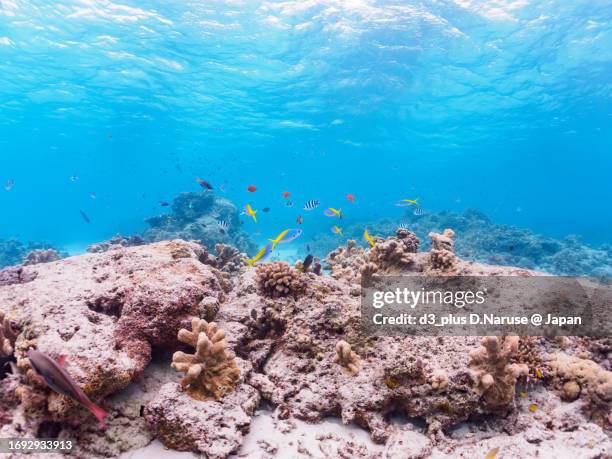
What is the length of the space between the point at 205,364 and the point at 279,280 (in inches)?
59.4

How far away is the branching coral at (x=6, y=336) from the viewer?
2.99 meters

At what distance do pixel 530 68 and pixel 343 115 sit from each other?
16.9 m

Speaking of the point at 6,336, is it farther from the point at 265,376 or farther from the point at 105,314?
the point at 265,376

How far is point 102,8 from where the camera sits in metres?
17.9

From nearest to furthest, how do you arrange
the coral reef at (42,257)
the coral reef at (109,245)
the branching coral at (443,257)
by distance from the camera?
the branching coral at (443,257) < the coral reef at (42,257) < the coral reef at (109,245)

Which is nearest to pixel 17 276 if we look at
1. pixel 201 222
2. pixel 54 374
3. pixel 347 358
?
pixel 54 374

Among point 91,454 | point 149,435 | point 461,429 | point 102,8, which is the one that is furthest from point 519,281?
point 102,8

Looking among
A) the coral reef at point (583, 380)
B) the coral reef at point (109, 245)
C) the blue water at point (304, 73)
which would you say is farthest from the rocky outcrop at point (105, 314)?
the blue water at point (304, 73)

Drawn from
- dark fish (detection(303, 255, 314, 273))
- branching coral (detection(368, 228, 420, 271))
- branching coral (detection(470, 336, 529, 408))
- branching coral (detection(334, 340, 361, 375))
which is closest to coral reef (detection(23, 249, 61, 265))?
dark fish (detection(303, 255, 314, 273))

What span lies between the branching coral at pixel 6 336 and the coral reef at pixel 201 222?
13558 millimetres

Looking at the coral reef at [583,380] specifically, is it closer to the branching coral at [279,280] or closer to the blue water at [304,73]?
the branching coral at [279,280]

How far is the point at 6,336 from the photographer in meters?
3.11

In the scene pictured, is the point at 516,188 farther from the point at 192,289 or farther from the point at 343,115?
the point at 192,289

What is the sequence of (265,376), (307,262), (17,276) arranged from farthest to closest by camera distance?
(307,262) < (17,276) < (265,376)
